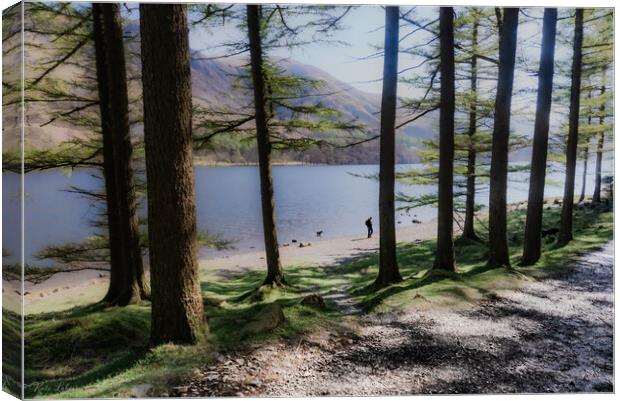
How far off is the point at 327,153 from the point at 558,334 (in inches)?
139

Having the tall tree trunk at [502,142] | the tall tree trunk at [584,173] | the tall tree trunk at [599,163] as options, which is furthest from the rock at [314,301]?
the tall tree trunk at [584,173]

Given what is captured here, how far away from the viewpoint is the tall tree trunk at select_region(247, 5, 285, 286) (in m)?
5.85

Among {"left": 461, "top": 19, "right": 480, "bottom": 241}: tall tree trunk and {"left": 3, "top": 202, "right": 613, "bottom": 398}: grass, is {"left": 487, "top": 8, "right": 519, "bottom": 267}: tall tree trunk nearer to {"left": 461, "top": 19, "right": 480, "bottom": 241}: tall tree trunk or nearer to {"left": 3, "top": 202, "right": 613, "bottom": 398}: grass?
{"left": 3, "top": 202, "right": 613, "bottom": 398}: grass

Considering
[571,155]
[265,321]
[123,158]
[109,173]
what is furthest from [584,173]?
[109,173]

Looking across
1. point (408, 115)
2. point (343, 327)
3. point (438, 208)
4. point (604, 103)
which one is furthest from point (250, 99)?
point (604, 103)

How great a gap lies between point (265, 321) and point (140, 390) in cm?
117

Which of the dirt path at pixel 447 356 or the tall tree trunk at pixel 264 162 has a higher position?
the tall tree trunk at pixel 264 162

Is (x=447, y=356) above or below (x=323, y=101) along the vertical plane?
below

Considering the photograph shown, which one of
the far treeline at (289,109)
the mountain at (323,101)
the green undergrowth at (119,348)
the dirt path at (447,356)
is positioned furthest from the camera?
the mountain at (323,101)

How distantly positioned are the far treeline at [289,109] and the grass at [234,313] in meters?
0.20

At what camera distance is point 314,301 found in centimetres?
468

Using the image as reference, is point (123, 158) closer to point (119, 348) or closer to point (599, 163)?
point (119, 348)

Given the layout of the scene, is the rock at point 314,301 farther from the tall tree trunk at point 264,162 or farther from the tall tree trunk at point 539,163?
the tall tree trunk at point 539,163

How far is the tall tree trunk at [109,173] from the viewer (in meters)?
5.35
